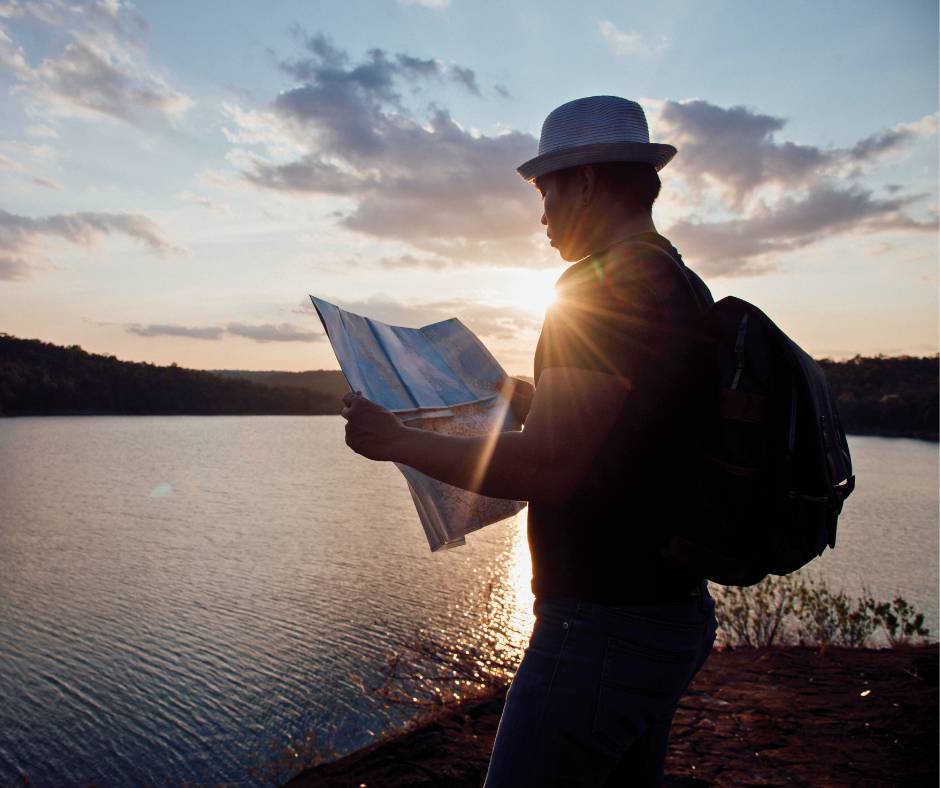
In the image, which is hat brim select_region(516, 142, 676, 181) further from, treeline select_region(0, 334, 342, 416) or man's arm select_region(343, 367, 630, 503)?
treeline select_region(0, 334, 342, 416)

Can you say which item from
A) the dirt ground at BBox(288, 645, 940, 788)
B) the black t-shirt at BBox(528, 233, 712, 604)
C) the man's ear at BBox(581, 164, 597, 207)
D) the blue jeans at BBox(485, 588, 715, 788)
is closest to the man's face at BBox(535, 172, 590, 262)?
the man's ear at BBox(581, 164, 597, 207)

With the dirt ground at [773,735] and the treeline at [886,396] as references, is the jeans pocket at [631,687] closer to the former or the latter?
the dirt ground at [773,735]

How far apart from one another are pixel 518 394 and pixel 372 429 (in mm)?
644

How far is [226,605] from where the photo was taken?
10.4m

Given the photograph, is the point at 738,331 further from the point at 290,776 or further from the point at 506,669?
the point at 506,669

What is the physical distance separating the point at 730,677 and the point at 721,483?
5.65 meters

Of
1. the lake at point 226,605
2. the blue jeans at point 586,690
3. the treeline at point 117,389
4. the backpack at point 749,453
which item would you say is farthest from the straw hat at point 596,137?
the treeline at point 117,389

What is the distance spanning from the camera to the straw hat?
1.52 meters

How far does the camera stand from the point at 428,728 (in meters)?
5.59

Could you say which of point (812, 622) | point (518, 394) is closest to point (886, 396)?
point (812, 622)

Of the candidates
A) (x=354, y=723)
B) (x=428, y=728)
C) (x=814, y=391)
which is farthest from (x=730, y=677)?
(x=814, y=391)

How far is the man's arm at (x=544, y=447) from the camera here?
1347mm

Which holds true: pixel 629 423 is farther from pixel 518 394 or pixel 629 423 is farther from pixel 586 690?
pixel 518 394

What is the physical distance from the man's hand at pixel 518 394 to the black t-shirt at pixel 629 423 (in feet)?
2.06
